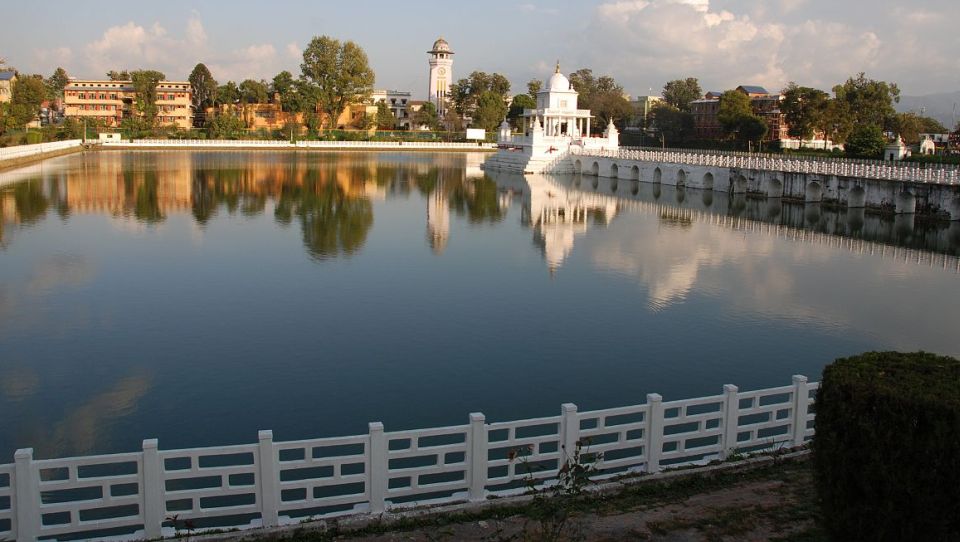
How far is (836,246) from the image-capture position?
2731 cm

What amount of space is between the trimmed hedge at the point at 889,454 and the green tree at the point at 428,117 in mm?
107917

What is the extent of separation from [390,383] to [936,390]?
839 cm

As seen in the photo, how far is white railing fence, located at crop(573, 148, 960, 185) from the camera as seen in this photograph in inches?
1393

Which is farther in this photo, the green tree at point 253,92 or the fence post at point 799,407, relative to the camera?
the green tree at point 253,92

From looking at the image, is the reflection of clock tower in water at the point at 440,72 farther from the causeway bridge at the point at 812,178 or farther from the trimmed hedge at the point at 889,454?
the trimmed hedge at the point at 889,454

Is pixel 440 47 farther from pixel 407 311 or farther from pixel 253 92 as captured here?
pixel 407 311

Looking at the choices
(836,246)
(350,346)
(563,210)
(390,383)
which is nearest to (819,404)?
(390,383)

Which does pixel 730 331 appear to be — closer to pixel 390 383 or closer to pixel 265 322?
pixel 390 383

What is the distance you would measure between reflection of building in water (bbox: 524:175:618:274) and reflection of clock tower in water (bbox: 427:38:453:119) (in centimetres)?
7867

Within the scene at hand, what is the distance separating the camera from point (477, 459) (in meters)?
7.48

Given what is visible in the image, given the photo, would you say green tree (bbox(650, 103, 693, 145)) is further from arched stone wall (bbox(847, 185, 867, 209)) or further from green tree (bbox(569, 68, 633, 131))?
arched stone wall (bbox(847, 185, 867, 209))

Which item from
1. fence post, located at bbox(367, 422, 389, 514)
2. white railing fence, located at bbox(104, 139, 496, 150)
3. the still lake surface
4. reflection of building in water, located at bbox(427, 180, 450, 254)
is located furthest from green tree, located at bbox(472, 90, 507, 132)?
fence post, located at bbox(367, 422, 389, 514)

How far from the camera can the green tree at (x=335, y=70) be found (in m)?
94.4

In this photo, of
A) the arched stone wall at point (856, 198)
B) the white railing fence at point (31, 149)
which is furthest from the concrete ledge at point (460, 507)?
the white railing fence at point (31, 149)
